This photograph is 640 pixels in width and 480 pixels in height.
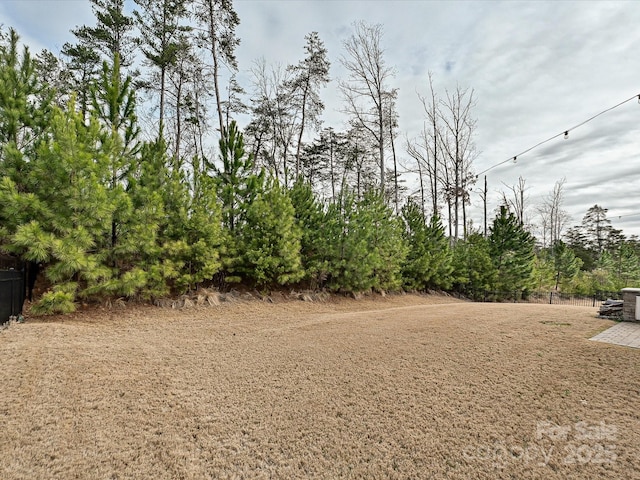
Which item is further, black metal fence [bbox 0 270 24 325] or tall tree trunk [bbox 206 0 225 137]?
tall tree trunk [bbox 206 0 225 137]

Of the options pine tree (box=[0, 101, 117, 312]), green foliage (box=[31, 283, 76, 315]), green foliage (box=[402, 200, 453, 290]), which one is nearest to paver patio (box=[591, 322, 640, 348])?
green foliage (box=[402, 200, 453, 290])

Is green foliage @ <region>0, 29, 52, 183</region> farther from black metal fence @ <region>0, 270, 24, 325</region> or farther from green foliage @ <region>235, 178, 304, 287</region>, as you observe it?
green foliage @ <region>235, 178, 304, 287</region>

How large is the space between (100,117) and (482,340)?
8.97 metres

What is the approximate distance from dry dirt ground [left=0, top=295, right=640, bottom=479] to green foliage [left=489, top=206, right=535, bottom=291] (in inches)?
→ 462

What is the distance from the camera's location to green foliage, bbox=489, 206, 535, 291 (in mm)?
15625

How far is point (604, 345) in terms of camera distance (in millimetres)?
4113

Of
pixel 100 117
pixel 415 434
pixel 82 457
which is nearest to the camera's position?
pixel 82 457

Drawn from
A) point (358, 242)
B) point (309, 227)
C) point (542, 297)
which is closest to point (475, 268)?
point (542, 297)

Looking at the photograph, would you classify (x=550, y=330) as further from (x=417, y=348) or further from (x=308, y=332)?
(x=308, y=332)

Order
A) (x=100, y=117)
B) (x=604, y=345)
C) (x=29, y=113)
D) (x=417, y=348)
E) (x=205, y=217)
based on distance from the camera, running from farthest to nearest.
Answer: (x=205, y=217) < (x=100, y=117) < (x=29, y=113) < (x=417, y=348) < (x=604, y=345)

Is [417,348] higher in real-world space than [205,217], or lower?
lower

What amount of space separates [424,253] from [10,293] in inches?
522

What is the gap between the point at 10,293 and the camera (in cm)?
539

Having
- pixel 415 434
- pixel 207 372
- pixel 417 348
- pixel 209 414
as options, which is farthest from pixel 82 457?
pixel 417 348
